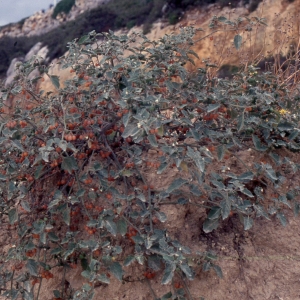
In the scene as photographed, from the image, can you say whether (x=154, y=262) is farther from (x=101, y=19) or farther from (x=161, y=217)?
(x=101, y=19)

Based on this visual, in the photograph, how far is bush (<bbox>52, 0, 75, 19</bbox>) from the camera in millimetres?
27875

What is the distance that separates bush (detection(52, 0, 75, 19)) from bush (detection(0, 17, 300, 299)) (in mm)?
27696

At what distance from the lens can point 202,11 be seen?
43.9ft

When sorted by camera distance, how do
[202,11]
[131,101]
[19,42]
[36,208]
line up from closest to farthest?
[131,101]
[36,208]
[202,11]
[19,42]

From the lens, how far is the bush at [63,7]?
27.9m

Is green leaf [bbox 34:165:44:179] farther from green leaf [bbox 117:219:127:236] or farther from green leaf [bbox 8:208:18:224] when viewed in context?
green leaf [bbox 117:219:127:236]

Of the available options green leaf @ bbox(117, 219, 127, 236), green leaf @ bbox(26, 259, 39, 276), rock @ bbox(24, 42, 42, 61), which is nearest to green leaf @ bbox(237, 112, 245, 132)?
green leaf @ bbox(117, 219, 127, 236)

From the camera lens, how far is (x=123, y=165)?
2154 millimetres

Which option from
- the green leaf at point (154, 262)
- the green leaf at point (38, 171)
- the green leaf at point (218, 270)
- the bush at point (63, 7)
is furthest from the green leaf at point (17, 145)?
the bush at point (63, 7)

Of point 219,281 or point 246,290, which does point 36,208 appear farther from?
point 246,290

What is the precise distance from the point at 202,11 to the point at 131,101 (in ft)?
41.4

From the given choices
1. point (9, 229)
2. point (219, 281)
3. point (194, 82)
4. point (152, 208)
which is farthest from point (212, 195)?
point (9, 229)

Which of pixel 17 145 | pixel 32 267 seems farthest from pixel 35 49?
pixel 32 267

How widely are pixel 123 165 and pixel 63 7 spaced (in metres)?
28.7
